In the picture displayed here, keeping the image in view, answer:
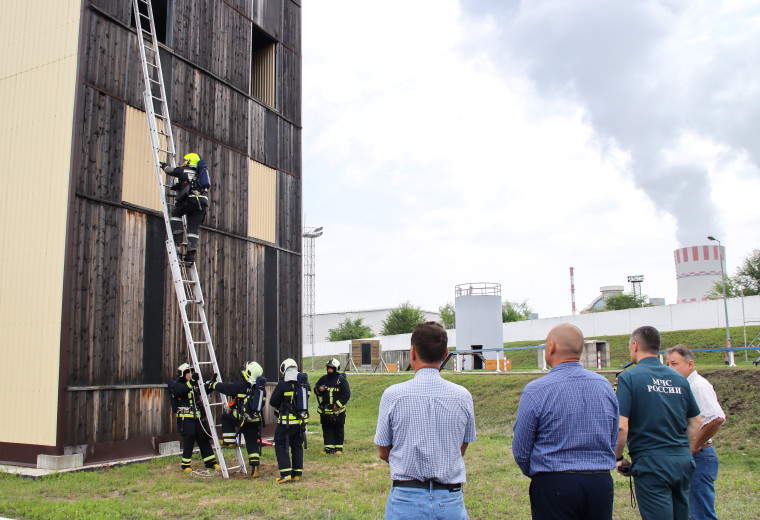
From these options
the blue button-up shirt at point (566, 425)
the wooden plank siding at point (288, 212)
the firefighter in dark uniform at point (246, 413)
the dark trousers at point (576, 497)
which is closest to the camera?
the dark trousers at point (576, 497)

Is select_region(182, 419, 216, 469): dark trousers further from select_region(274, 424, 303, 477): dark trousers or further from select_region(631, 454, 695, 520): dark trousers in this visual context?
select_region(631, 454, 695, 520): dark trousers

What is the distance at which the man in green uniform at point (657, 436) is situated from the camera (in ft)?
15.5

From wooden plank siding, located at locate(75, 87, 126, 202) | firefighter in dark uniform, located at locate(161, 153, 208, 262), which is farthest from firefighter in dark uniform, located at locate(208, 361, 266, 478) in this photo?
wooden plank siding, located at locate(75, 87, 126, 202)

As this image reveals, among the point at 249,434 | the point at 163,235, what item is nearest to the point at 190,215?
the point at 163,235

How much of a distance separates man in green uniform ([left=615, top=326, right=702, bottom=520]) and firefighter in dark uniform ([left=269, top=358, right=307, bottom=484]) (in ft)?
20.6

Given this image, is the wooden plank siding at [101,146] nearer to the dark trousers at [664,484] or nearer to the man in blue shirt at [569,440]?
the man in blue shirt at [569,440]

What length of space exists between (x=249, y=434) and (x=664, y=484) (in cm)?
758

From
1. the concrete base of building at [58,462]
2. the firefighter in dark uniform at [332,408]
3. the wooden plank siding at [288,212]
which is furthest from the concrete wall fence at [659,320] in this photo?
the concrete base of building at [58,462]

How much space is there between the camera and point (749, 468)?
37.3ft

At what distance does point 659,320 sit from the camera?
141 feet

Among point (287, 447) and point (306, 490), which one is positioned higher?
point (287, 447)

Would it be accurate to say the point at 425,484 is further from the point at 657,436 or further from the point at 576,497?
the point at 657,436

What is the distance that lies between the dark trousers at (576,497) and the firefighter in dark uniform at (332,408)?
9648 millimetres

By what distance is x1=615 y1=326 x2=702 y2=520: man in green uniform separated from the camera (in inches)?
186
